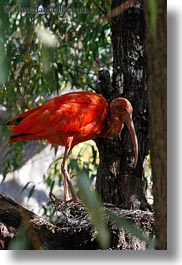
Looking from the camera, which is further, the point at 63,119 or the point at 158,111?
the point at 63,119

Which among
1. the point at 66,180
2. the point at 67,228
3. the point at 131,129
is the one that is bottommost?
the point at 67,228

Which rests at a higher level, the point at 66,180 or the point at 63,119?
the point at 63,119

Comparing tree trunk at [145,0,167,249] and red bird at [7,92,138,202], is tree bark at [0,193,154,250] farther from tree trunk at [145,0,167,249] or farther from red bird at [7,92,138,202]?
tree trunk at [145,0,167,249]

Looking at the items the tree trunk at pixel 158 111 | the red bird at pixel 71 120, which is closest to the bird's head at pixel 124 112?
the red bird at pixel 71 120

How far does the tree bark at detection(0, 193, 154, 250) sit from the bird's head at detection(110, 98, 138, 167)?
0.68 feet

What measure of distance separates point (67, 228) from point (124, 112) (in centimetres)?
34

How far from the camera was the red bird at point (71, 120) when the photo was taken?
140cm

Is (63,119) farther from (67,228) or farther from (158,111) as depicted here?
(158,111)

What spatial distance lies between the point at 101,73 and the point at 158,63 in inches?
43.5

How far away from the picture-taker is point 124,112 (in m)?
1.46

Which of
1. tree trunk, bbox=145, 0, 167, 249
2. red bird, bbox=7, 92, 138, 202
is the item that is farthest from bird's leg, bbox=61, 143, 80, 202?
tree trunk, bbox=145, 0, 167, 249

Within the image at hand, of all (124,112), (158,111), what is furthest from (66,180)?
(158,111)

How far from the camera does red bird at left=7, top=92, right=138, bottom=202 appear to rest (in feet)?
4.60

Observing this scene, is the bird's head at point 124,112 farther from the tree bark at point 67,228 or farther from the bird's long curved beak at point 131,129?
the tree bark at point 67,228
